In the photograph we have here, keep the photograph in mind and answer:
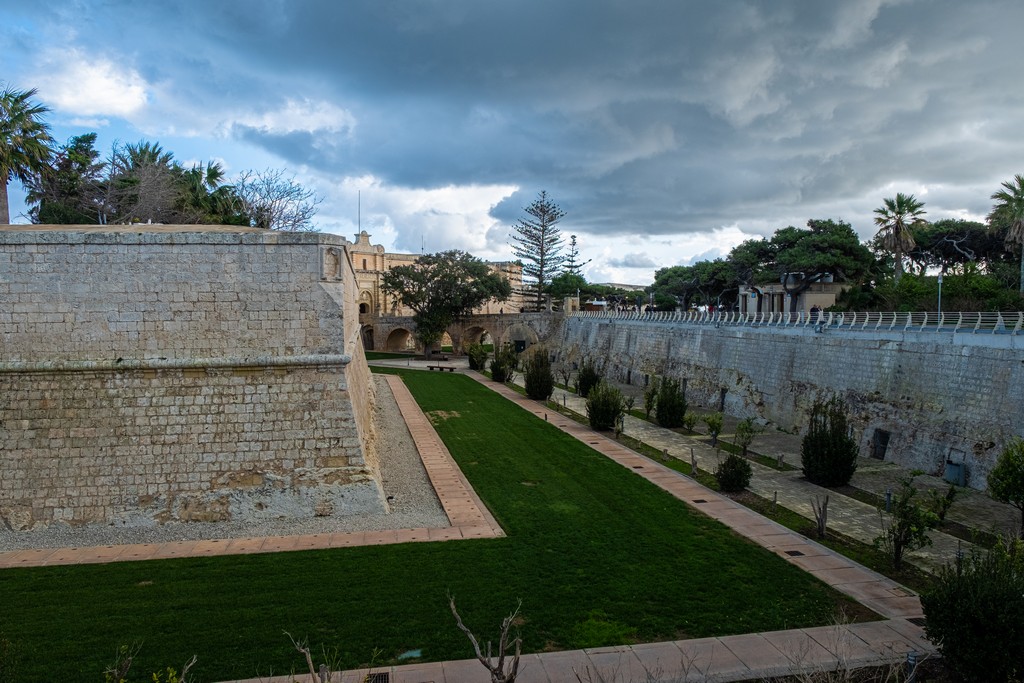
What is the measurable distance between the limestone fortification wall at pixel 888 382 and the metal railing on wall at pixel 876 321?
0.24 metres

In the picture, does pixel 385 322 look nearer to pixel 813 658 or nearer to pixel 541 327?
pixel 541 327

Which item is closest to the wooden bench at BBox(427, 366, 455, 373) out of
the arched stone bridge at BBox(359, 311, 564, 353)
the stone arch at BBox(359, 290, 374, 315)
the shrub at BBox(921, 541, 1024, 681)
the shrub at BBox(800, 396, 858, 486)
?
the arched stone bridge at BBox(359, 311, 564, 353)

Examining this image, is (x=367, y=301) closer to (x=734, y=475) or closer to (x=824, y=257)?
(x=824, y=257)

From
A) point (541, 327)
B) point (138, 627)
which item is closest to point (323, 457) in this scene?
point (138, 627)

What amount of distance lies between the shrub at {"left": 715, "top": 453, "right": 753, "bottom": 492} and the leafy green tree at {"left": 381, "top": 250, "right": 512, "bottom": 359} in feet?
115

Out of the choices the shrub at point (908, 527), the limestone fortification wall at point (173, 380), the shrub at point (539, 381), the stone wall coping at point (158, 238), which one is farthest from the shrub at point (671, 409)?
the stone wall coping at point (158, 238)

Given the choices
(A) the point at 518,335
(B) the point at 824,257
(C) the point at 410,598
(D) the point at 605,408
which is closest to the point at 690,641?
(C) the point at 410,598

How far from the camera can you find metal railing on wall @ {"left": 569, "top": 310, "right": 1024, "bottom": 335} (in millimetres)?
15148

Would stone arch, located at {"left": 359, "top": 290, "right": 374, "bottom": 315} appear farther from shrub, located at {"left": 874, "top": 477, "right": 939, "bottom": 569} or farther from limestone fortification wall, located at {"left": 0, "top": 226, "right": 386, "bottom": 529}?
shrub, located at {"left": 874, "top": 477, "right": 939, "bottom": 569}

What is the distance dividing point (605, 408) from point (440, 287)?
94.7 ft

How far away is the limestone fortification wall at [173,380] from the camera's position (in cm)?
1012

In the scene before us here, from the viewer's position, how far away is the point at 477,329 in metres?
52.5

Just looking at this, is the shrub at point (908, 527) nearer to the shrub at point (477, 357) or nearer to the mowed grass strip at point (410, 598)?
the mowed grass strip at point (410, 598)

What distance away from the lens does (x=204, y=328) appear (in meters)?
10.5
